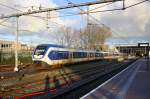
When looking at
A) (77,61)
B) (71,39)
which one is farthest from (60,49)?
(71,39)

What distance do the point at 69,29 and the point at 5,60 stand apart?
4911 centimetres

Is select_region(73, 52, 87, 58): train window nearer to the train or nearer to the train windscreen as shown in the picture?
the train

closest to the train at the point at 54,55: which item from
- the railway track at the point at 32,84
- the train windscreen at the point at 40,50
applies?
the train windscreen at the point at 40,50

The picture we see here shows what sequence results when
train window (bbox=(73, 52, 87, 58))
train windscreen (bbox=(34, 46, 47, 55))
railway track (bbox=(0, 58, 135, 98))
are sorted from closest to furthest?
1. railway track (bbox=(0, 58, 135, 98))
2. train windscreen (bbox=(34, 46, 47, 55))
3. train window (bbox=(73, 52, 87, 58))

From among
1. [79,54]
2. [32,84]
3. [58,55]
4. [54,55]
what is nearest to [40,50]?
[54,55]

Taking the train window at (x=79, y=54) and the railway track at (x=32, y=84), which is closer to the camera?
the railway track at (x=32, y=84)

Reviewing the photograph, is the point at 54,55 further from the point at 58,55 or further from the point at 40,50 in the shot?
the point at 40,50

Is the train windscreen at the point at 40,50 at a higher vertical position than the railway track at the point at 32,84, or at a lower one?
higher

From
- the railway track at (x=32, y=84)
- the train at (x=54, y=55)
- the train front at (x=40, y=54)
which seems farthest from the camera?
the train at (x=54, y=55)

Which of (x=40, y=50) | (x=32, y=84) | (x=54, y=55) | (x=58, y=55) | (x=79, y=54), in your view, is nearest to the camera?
(x=32, y=84)

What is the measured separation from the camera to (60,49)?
3891cm

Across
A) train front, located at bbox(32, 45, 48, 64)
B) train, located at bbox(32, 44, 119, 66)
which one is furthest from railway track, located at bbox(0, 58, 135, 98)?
train, located at bbox(32, 44, 119, 66)

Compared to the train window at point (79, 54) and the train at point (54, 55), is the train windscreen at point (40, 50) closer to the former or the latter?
the train at point (54, 55)

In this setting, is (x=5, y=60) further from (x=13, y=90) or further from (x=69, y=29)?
(x=69, y=29)
